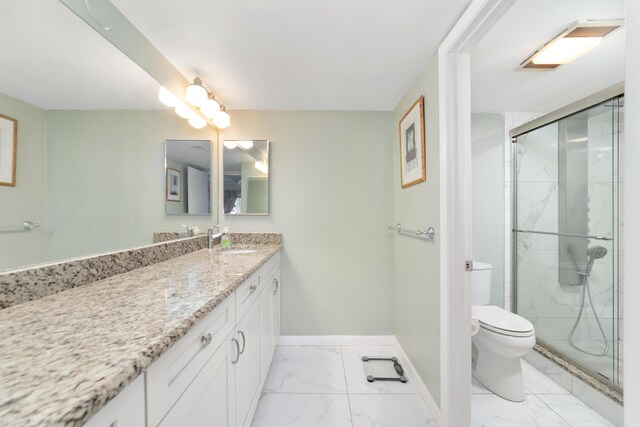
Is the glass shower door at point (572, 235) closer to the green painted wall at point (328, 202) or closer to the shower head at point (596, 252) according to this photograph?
the shower head at point (596, 252)

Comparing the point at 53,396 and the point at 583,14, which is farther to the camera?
the point at 583,14

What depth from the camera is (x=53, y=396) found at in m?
0.35

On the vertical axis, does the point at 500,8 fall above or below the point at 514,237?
above

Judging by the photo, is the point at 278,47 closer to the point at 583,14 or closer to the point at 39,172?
the point at 39,172

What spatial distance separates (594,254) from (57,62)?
3.29 meters

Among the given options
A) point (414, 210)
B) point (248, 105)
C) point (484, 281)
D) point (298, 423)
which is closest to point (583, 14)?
point (414, 210)

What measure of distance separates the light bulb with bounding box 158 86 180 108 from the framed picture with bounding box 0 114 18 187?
840 millimetres

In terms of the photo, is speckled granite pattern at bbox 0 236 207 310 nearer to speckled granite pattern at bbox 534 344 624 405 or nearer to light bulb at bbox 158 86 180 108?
light bulb at bbox 158 86 180 108

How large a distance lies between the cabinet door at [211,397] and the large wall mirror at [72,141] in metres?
0.70

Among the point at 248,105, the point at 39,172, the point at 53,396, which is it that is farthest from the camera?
the point at 248,105

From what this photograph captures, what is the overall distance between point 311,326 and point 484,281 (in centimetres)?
149

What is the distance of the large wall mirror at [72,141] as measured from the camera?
78 cm

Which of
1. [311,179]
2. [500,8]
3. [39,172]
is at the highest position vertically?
[500,8]

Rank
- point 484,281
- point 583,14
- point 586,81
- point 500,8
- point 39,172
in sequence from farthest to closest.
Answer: point 484,281
point 586,81
point 583,14
point 500,8
point 39,172
